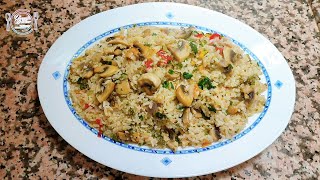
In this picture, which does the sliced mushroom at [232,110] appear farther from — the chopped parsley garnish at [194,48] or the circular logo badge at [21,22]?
the circular logo badge at [21,22]

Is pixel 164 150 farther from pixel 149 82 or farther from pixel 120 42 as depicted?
pixel 120 42

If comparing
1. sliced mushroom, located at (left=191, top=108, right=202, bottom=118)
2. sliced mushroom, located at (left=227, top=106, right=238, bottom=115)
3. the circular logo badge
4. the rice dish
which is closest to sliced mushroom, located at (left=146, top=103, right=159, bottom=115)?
the rice dish

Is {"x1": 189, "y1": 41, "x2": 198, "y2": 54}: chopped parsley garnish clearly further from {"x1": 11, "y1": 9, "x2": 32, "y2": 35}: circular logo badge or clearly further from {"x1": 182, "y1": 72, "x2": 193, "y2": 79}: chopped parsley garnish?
{"x1": 11, "y1": 9, "x2": 32, "y2": 35}: circular logo badge

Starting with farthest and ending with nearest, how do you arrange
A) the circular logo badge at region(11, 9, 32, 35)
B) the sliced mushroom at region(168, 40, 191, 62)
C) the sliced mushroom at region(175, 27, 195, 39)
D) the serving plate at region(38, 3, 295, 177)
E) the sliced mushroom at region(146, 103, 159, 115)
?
the circular logo badge at region(11, 9, 32, 35), the sliced mushroom at region(175, 27, 195, 39), the sliced mushroom at region(168, 40, 191, 62), the sliced mushroom at region(146, 103, 159, 115), the serving plate at region(38, 3, 295, 177)

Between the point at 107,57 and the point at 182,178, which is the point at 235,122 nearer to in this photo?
the point at 182,178

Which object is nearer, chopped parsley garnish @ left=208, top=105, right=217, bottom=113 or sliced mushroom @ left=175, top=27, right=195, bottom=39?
→ chopped parsley garnish @ left=208, top=105, right=217, bottom=113

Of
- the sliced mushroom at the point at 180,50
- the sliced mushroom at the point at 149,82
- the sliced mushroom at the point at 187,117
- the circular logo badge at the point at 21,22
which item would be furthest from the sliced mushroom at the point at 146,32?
the circular logo badge at the point at 21,22

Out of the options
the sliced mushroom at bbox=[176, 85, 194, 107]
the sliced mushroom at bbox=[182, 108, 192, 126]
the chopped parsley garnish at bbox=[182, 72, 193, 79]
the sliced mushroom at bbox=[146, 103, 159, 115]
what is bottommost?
the sliced mushroom at bbox=[182, 108, 192, 126]

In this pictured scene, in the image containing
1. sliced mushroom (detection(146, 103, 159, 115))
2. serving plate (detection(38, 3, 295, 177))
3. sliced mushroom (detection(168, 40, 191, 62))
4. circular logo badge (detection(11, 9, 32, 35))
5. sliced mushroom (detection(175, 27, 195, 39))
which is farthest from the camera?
circular logo badge (detection(11, 9, 32, 35))
